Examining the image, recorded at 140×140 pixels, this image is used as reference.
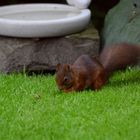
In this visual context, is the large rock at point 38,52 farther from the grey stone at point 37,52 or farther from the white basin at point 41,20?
the white basin at point 41,20

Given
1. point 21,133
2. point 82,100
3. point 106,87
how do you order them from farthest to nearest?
point 106,87
point 82,100
point 21,133

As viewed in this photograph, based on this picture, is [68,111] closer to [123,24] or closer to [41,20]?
[41,20]

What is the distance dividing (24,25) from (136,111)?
1.89m

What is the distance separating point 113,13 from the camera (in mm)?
6840

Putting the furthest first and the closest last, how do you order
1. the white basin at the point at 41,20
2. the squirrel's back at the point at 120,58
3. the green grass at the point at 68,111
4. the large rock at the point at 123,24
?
the large rock at the point at 123,24, the white basin at the point at 41,20, the squirrel's back at the point at 120,58, the green grass at the point at 68,111

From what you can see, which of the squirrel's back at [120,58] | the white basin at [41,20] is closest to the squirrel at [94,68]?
the squirrel's back at [120,58]

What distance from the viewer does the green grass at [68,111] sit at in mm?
4099

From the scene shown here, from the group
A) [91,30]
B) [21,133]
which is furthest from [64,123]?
[91,30]

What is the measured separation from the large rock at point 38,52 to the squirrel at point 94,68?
79 cm

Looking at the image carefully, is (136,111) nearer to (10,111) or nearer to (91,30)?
(10,111)

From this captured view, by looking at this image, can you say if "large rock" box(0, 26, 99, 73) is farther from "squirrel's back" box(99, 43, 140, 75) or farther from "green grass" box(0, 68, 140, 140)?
"squirrel's back" box(99, 43, 140, 75)

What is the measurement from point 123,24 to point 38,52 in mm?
1046

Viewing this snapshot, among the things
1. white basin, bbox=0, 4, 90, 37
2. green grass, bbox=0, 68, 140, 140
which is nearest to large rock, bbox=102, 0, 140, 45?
white basin, bbox=0, 4, 90, 37

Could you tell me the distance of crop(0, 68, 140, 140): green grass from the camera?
4.10 metres
